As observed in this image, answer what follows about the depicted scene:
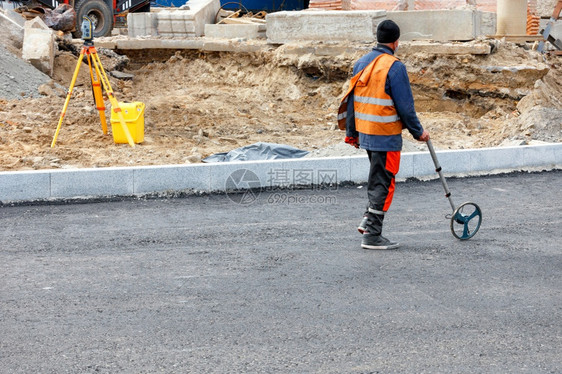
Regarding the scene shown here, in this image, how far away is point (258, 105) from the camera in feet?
47.2

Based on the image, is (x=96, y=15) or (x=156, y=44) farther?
(x=96, y=15)

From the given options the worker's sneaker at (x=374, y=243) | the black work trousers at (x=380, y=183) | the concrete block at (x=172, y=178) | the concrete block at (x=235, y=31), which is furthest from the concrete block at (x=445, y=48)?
the worker's sneaker at (x=374, y=243)

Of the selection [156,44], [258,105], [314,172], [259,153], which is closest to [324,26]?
[258,105]

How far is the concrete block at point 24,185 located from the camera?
7.70m

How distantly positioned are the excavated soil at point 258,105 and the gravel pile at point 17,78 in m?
0.27

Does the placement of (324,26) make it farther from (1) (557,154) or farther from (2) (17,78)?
(1) (557,154)

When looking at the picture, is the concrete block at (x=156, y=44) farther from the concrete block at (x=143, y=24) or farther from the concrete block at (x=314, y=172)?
the concrete block at (x=314, y=172)

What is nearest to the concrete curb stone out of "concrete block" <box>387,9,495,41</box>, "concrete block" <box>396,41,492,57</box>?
"concrete block" <box>396,41,492,57</box>

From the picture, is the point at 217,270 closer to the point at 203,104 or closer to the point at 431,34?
the point at 203,104

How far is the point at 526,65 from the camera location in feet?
44.9

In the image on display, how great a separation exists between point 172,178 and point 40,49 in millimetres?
7689

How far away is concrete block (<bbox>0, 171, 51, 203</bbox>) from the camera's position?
25.3 feet

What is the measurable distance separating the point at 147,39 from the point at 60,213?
33.7 feet

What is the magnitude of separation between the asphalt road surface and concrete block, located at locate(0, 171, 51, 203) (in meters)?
0.21
